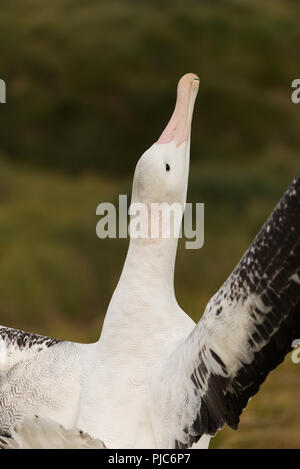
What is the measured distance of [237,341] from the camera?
10.5 ft

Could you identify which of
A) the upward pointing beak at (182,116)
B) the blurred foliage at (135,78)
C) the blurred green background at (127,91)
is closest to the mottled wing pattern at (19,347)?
the upward pointing beak at (182,116)

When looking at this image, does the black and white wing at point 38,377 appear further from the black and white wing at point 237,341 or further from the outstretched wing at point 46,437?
the black and white wing at point 237,341

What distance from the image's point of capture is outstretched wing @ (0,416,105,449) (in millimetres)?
3162

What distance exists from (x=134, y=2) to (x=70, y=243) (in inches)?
227

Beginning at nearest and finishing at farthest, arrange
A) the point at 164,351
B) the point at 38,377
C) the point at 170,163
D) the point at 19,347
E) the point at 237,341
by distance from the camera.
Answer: the point at 237,341
the point at 164,351
the point at 170,163
the point at 38,377
the point at 19,347

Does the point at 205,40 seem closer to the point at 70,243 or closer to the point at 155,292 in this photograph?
the point at 70,243

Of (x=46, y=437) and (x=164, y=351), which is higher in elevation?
(x=164, y=351)

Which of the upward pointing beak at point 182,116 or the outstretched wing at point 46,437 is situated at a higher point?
the upward pointing beak at point 182,116

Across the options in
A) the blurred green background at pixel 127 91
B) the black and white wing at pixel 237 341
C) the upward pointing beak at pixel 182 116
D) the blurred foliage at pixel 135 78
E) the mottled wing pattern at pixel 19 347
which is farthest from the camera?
the blurred foliage at pixel 135 78

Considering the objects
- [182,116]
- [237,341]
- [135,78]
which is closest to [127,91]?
[135,78]

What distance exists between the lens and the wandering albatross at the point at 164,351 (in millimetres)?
3117

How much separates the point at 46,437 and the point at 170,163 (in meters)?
1.23

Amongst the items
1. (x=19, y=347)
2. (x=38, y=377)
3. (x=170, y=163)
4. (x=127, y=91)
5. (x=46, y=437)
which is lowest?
(x=46, y=437)

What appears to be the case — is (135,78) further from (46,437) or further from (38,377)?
(46,437)
